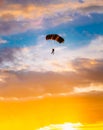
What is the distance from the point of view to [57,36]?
82812 mm

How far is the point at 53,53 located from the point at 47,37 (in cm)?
489

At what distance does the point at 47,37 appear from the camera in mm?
85188

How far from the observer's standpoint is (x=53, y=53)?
88.1 meters

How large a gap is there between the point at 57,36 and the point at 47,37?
3321mm

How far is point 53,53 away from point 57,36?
6503mm
